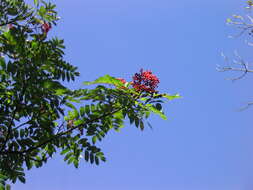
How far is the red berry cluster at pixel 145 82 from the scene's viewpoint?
12.8 feet

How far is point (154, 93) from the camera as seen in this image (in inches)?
153

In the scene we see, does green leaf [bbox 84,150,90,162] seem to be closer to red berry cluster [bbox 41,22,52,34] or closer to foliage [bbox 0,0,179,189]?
foliage [bbox 0,0,179,189]

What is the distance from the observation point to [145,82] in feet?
13.1

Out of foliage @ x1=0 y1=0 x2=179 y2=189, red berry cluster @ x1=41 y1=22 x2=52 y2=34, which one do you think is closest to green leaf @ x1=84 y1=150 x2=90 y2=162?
foliage @ x1=0 y1=0 x2=179 y2=189

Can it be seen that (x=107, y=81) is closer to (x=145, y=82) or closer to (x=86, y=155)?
(x=145, y=82)

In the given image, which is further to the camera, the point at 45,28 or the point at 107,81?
the point at 45,28

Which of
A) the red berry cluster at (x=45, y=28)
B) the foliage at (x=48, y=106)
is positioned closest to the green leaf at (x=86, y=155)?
the foliage at (x=48, y=106)

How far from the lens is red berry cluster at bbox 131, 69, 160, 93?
154 inches

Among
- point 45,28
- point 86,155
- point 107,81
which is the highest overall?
point 45,28

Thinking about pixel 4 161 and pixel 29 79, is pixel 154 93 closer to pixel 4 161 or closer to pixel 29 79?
pixel 29 79

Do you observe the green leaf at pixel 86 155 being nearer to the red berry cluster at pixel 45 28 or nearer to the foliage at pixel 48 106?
the foliage at pixel 48 106

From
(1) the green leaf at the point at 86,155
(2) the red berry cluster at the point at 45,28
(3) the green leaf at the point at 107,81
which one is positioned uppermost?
(2) the red berry cluster at the point at 45,28

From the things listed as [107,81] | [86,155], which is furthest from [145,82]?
[86,155]

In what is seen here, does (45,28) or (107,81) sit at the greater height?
(45,28)
